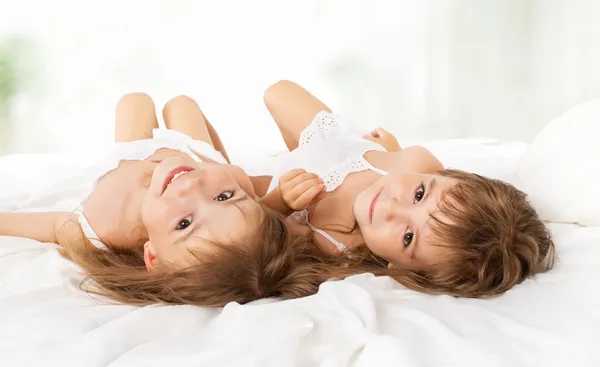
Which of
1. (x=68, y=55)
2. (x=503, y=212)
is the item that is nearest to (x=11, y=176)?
(x=503, y=212)

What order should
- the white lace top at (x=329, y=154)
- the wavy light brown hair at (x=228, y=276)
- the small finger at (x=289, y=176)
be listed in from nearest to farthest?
the wavy light brown hair at (x=228, y=276) → the small finger at (x=289, y=176) → the white lace top at (x=329, y=154)

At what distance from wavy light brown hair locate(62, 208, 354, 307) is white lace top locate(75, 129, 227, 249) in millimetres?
538

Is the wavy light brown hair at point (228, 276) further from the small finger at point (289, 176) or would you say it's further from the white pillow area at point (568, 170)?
the white pillow area at point (568, 170)

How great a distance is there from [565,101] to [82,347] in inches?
136

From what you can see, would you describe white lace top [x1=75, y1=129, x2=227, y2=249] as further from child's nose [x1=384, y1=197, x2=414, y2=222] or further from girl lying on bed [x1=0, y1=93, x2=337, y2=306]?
child's nose [x1=384, y1=197, x2=414, y2=222]

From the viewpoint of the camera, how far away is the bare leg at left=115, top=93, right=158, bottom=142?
7.20 ft

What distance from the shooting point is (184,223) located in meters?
1.37

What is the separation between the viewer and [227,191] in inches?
55.7

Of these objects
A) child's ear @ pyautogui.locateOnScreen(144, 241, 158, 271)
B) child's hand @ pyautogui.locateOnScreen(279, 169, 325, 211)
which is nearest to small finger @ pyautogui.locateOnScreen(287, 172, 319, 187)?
child's hand @ pyautogui.locateOnScreen(279, 169, 325, 211)

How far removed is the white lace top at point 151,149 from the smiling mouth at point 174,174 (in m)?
0.36

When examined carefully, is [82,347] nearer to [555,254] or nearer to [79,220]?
Result: [79,220]

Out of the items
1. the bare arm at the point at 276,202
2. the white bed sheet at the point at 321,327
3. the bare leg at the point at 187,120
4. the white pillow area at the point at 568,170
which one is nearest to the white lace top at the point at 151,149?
the bare leg at the point at 187,120

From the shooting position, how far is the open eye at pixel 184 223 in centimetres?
136

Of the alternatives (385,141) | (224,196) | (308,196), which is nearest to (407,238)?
(308,196)
